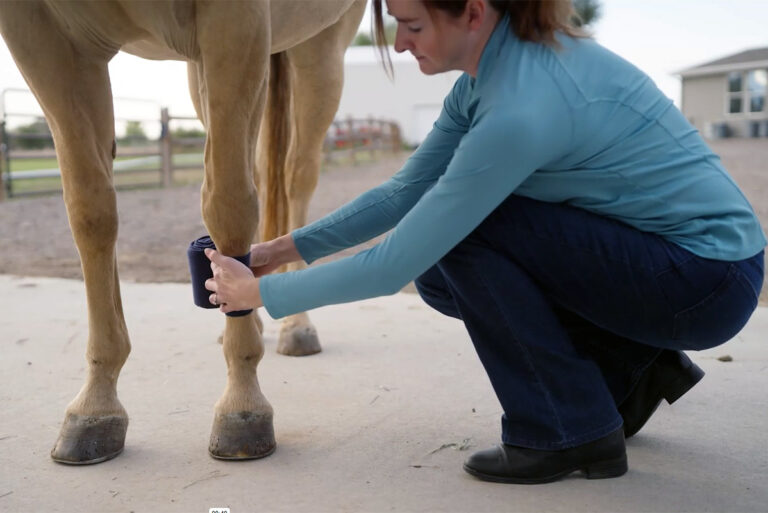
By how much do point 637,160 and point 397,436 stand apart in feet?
3.09

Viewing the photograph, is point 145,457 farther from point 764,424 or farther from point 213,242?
point 764,424

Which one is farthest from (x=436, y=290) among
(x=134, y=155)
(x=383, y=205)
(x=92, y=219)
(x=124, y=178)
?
(x=124, y=178)

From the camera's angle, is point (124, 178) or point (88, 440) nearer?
point (88, 440)

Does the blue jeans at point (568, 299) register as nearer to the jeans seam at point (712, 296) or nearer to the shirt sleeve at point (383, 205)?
the jeans seam at point (712, 296)

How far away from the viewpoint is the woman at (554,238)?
4.76 feet

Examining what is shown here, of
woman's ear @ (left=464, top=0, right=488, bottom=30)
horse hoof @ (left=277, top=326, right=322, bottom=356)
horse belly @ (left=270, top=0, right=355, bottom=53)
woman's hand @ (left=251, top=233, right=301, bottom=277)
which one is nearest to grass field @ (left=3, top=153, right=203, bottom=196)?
horse hoof @ (left=277, top=326, right=322, bottom=356)

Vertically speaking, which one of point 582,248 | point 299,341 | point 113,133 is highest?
point 113,133

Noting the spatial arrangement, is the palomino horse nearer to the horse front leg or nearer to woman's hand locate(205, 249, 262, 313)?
the horse front leg

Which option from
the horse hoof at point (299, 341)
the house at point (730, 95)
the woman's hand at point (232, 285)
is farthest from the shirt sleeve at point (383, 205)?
the house at point (730, 95)

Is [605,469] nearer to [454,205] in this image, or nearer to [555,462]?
[555,462]

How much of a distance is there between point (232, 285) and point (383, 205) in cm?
48

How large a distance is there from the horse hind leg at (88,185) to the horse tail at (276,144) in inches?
45.7

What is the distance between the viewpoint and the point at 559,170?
1.58 meters

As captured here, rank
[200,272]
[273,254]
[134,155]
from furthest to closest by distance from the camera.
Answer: [134,155]
[273,254]
[200,272]
